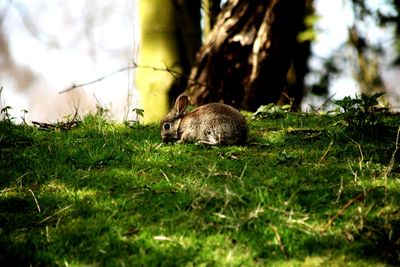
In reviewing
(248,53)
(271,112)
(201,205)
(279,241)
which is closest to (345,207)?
(279,241)

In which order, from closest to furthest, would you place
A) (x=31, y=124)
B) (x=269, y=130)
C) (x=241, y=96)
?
(x=269, y=130)
(x=31, y=124)
(x=241, y=96)

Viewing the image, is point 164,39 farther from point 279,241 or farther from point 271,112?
point 279,241

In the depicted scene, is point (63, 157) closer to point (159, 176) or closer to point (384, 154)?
point (159, 176)

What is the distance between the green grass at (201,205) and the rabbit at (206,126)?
0.15 meters

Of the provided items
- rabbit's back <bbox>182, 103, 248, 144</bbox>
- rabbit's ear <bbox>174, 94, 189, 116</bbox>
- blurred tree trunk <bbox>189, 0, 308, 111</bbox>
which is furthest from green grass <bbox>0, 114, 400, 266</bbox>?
blurred tree trunk <bbox>189, 0, 308, 111</bbox>

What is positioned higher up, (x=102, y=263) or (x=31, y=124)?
(x=31, y=124)

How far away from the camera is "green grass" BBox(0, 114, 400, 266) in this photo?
319 centimetres

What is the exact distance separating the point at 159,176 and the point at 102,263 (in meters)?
1.46

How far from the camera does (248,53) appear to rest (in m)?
9.32

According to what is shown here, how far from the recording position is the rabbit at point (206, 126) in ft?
17.6

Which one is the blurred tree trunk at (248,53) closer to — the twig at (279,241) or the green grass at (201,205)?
the green grass at (201,205)

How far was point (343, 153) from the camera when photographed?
4.96 meters

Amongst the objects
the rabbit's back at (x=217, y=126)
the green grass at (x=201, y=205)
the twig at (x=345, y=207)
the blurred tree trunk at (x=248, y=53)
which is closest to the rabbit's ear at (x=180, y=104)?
the rabbit's back at (x=217, y=126)

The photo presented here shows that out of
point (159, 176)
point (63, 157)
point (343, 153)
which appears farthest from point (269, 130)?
point (63, 157)
